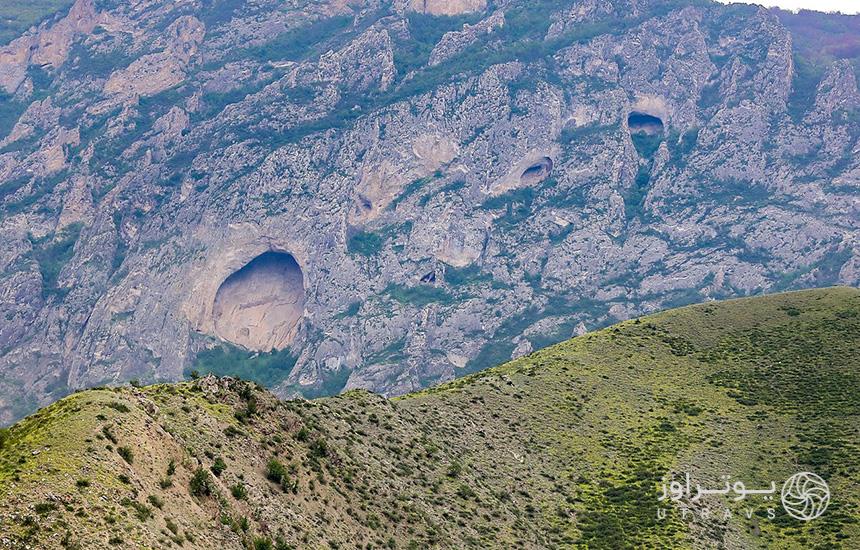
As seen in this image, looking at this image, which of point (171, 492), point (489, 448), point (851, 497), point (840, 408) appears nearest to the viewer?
point (171, 492)

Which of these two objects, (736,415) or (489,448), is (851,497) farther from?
(489,448)

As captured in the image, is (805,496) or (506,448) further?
(506,448)

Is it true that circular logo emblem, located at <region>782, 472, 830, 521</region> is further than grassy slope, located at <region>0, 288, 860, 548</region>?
Yes

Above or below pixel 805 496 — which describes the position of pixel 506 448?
above

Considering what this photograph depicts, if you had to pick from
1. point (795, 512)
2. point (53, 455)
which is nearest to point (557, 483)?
point (795, 512)

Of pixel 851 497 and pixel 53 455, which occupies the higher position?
pixel 53 455
